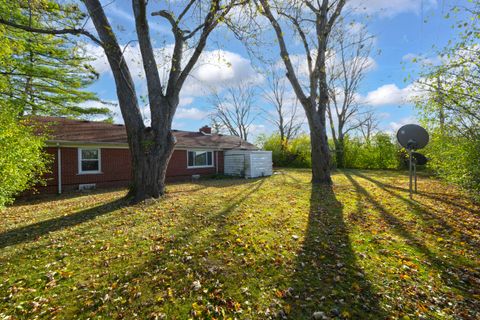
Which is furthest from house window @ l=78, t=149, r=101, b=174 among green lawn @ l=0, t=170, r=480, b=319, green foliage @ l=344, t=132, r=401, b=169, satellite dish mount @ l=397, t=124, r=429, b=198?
green foliage @ l=344, t=132, r=401, b=169

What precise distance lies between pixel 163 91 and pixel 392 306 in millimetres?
7947

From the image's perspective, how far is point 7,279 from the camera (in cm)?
321

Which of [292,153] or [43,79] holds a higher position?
[43,79]

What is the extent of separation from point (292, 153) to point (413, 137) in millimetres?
17643

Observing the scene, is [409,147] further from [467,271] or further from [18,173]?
[18,173]

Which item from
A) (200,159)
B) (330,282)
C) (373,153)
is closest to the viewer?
(330,282)

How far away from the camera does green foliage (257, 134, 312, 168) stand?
25.5 m

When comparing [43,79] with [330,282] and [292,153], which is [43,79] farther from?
[292,153]

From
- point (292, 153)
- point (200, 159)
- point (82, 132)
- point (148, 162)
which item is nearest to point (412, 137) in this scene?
point (148, 162)

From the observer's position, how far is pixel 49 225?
5.50m

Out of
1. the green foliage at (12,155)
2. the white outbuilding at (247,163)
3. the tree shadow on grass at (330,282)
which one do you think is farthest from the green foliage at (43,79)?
the tree shadow on grass at (330,282)

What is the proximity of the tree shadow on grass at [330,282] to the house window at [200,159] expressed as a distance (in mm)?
12646

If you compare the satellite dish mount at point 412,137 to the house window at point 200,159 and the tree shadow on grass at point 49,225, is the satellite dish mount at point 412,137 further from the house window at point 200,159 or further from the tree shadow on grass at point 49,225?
the house window at point 200,159

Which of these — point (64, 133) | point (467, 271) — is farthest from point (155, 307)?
point (64, 133)
